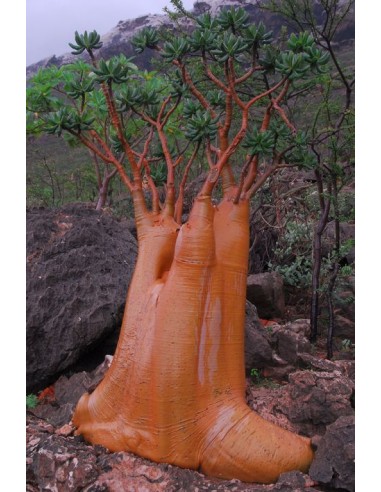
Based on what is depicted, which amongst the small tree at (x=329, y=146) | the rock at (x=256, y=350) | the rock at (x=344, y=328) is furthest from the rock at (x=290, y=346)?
the rock at (x=344, y=328)

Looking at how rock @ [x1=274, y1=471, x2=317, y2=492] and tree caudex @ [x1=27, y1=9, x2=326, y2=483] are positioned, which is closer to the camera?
rock @ [x1=274, y1=471, x2=317, y2=492]

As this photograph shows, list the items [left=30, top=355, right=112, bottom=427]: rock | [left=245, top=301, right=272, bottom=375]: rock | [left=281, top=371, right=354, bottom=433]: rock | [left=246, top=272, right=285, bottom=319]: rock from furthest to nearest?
1. [left=246, top=272, right=285, bottom=319]: rock
2. [left=245, top=301, right=272, bottom=375]: rock
3. [left=30, top=355, right=112, bottom=427]: rock
4. [left=281, top=371, right=354, bottom=433]: rock

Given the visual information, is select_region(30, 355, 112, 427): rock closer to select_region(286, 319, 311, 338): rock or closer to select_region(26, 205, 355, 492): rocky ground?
select_region(26, 205, 355, 492): rocky ground

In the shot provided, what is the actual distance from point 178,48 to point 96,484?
198cm

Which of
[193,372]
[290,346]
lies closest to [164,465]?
[193,372]

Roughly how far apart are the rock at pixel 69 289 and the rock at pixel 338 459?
1757 millimetres

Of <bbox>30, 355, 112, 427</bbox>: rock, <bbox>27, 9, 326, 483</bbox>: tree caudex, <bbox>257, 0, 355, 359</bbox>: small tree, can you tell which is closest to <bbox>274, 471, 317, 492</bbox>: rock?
<bbox>27, 9, 326, 483</bbox>: tree caudex

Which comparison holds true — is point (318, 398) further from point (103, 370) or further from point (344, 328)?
point (344, 328)

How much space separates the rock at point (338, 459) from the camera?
6.57ft

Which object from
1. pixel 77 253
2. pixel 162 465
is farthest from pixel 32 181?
pixel 162 465

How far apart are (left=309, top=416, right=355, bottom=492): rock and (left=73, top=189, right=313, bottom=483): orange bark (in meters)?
0.17

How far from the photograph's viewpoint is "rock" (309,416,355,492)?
6.57ft

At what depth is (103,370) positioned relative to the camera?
3084mm

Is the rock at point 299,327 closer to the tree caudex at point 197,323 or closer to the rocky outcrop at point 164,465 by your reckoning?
the rocky outcrop at point 164,465
